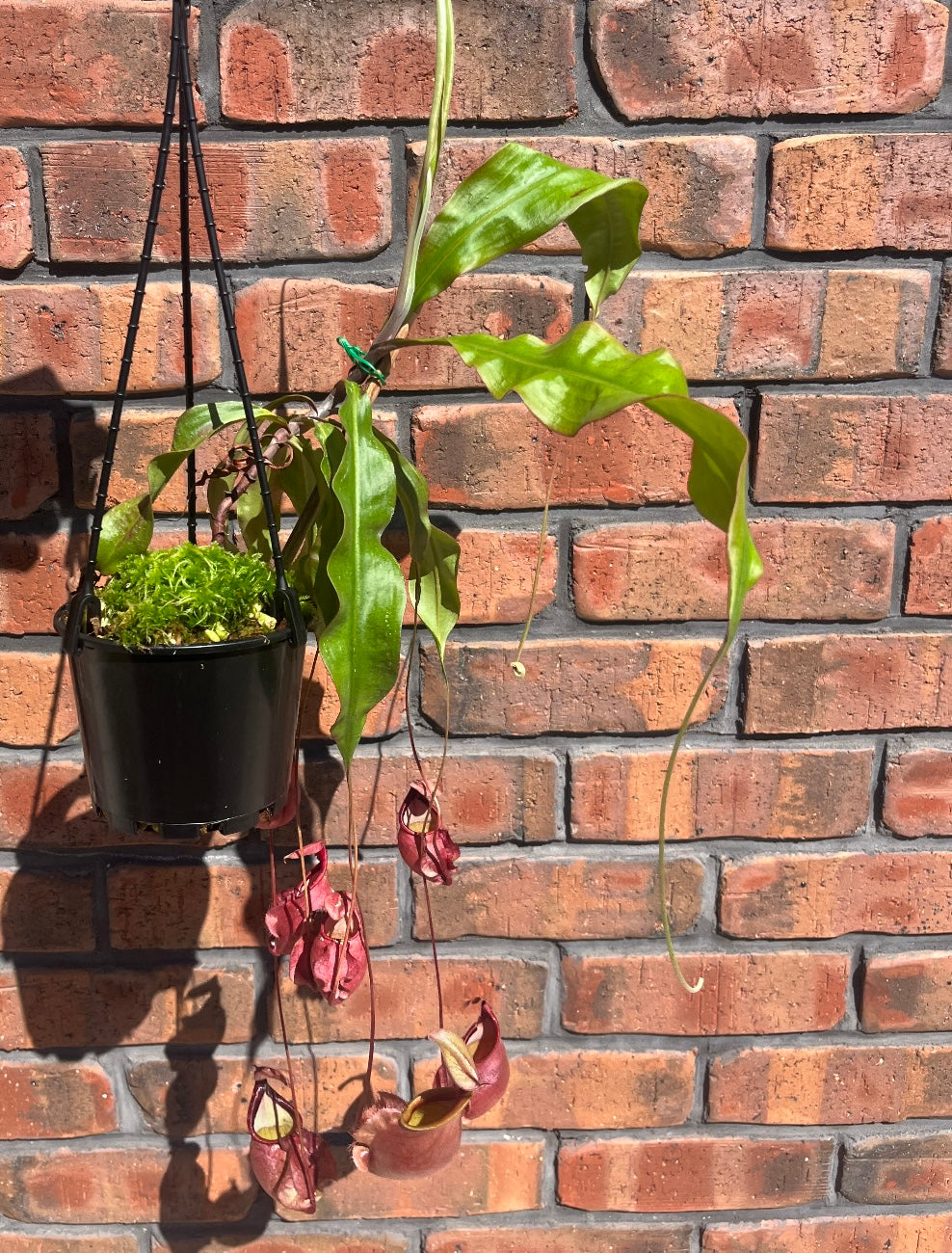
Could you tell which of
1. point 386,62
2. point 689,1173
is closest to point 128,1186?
point 689,1173

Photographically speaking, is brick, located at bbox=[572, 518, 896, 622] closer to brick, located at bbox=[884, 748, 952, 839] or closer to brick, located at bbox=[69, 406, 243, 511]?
brick, located at bbox=[884, 748, 952, 839]

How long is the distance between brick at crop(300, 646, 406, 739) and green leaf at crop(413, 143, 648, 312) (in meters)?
0.31

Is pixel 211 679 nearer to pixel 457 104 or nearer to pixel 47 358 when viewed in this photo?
pixel 47 358

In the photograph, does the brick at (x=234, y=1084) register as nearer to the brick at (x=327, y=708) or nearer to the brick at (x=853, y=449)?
the brick at (x=327, y=708)

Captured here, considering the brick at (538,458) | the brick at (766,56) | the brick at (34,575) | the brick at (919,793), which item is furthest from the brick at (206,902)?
the brick at (766,56)

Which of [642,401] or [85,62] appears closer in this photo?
[642,401]

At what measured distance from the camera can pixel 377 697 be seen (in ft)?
1.84

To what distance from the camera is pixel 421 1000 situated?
86cm

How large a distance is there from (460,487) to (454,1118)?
0.46 meters

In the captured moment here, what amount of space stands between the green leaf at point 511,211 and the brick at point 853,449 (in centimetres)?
23

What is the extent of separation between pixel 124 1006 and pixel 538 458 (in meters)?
0.59

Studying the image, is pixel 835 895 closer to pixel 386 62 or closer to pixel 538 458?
pixel 538 458

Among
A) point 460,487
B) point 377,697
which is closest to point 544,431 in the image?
point 460,487

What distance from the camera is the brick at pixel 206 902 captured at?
83cm
